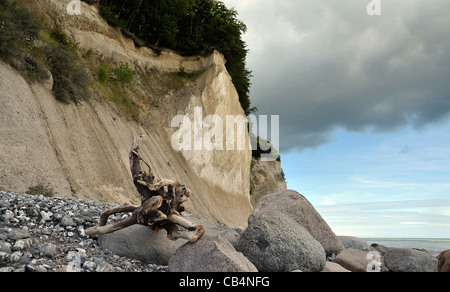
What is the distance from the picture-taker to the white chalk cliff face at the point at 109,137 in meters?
12.1

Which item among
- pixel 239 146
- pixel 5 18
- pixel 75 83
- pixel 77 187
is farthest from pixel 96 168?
pixel 239 146

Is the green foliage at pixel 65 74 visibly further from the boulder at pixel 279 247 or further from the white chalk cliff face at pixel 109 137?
the boulder at pixel 279 247

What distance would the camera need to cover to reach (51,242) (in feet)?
18.2

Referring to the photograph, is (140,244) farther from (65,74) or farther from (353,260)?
(65,74)

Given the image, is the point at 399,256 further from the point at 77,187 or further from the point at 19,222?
the point at 77,187

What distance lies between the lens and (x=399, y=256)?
796 centimetres

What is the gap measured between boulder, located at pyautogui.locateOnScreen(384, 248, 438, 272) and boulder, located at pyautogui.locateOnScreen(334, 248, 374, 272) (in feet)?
1.65

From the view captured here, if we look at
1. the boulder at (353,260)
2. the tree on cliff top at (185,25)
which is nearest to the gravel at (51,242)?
the boulder at (353,260)

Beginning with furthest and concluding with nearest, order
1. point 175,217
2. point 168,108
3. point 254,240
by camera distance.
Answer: point 168,108
point 254,240
point 175,217

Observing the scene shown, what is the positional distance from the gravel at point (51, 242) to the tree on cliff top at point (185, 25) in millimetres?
17952

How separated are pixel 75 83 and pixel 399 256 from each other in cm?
1522

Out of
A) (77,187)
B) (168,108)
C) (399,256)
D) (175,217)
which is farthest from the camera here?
(168,108)

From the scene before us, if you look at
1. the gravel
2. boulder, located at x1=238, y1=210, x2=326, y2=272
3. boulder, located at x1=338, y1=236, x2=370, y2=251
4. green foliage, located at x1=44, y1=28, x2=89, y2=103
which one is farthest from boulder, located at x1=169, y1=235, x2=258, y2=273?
green foliage, located at x1=44, y1=28, x2=89, y2=103

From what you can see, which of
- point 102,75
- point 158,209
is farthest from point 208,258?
point 102,75
